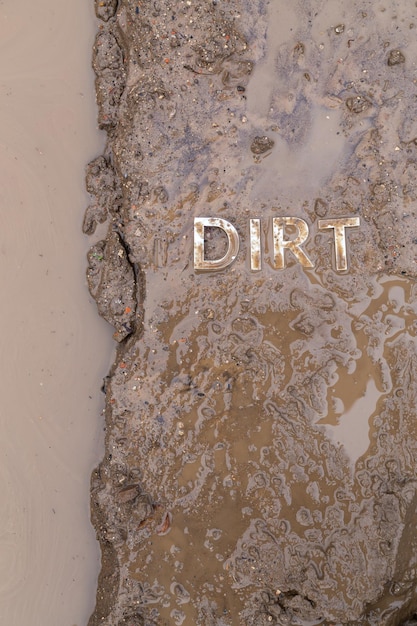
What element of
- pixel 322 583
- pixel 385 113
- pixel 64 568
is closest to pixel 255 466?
pixel 322 583

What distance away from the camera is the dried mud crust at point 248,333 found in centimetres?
309

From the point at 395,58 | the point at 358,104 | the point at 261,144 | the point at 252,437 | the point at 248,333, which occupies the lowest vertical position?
the point at 252,437

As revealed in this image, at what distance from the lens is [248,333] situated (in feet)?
10.5

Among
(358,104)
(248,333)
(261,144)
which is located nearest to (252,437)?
(248,333)

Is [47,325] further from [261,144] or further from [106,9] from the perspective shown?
[106,9]

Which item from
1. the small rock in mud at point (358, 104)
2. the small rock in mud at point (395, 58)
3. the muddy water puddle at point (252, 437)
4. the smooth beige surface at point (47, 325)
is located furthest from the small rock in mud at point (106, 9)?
the muddy water puddle at point (252, 437)

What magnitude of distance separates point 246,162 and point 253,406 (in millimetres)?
1673

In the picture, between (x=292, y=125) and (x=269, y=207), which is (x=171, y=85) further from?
(x=269, y=207)

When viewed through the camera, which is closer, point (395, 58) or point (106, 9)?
point (395, 58)

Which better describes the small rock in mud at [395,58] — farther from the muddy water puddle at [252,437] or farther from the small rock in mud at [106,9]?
the small rock in mud at [106,9]

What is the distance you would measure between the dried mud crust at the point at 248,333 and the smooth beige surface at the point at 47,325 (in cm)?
16

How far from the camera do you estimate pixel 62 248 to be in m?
3.36

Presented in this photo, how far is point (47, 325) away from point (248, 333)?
4.66 ft

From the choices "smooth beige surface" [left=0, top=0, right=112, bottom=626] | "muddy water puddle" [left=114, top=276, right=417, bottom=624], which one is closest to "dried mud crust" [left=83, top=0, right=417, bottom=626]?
"muddy water puddle" [left=114, top=276, right=417, bottom=624]
